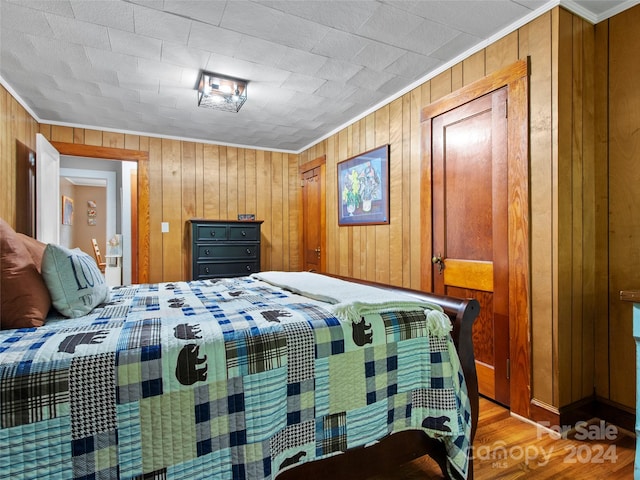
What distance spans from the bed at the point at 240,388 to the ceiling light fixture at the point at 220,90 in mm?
1827

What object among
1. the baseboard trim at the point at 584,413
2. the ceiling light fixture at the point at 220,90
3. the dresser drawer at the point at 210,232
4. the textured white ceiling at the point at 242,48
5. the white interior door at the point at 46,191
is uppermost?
the textured white ceiling at the point at 242,48

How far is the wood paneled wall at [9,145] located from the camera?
9.24ft

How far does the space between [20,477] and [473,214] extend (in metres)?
2.57

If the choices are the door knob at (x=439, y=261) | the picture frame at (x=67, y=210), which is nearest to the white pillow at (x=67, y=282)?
the door knob at (x=439, y=261)

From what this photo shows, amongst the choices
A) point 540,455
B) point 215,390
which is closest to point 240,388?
point 215,390

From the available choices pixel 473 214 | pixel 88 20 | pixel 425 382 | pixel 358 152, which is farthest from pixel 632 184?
pixel 88 20

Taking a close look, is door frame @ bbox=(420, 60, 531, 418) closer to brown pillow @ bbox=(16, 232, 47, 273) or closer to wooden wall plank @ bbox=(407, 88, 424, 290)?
wooden wall plank @ bbox=(407, 88, 424, 290)

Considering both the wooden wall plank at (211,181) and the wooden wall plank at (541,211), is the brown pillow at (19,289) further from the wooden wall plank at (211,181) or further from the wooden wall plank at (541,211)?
the wooden wall plank at (211,181)

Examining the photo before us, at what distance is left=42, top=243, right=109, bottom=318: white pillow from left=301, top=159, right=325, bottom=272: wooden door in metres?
3.15

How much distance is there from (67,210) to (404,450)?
7.59 meters

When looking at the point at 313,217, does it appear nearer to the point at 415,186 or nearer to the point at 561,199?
the point at 415,186

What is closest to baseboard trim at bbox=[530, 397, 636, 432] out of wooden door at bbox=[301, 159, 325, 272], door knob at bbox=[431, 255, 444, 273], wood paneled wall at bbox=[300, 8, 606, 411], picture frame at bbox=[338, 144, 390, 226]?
wood paneled wall at bbox=[300, 8, 606, 411]

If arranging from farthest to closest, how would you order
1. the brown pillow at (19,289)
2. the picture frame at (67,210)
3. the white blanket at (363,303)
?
1. the picture frame at (67,210)
2. the white blanket at (363,303)
3. the brown pillow at (19,289)

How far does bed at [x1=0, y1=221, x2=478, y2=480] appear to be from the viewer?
37.2 inches
